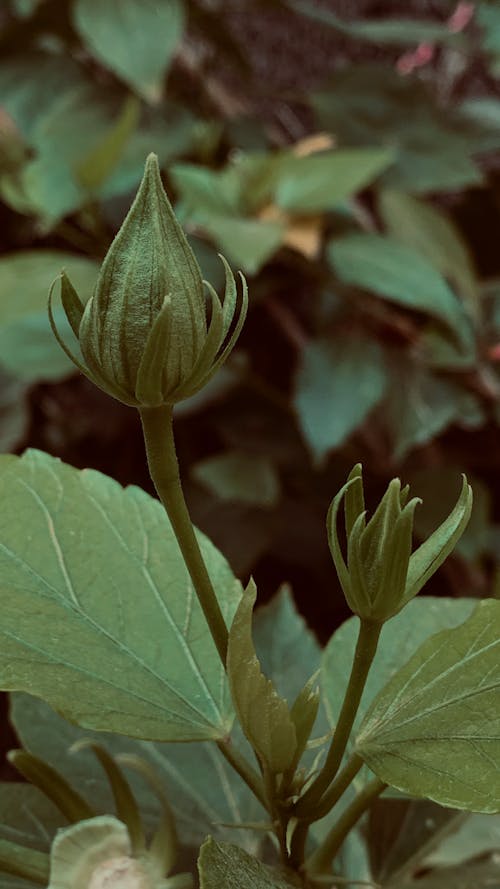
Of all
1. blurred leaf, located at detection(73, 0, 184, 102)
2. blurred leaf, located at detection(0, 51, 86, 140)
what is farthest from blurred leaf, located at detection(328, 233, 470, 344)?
blurred leaf, located at detection(0, 51, 86, 140)

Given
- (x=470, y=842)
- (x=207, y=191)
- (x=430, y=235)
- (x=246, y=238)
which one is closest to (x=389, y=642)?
(x=470, y=842)

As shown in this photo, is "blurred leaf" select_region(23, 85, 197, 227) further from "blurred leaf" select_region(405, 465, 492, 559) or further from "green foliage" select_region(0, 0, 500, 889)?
"blurred leaf" select_region(405, 465, 492, 559)

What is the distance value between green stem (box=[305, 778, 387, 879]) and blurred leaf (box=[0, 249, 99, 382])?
64 centimetres

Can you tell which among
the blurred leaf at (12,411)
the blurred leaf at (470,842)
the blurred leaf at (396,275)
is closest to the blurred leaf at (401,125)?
the blurred leaf at (396,275)

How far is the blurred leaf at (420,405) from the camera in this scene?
0.91 meters

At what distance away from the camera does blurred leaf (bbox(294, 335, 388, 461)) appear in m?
0.89

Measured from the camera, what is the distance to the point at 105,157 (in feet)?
2.83

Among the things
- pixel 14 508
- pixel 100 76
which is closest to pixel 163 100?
pixel 100 76

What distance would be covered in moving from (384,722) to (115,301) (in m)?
0.13

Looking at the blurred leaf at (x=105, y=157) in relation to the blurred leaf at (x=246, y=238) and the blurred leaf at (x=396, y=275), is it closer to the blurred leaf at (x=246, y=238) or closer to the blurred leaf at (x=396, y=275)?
the blurred leaf at (x=246, y=238)

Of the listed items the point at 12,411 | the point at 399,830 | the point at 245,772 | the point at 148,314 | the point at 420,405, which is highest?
the point at 148,314

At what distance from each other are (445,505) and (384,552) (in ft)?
2.35

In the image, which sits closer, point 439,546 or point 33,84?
point 439,546

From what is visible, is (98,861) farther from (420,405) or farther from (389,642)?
(420,405)
